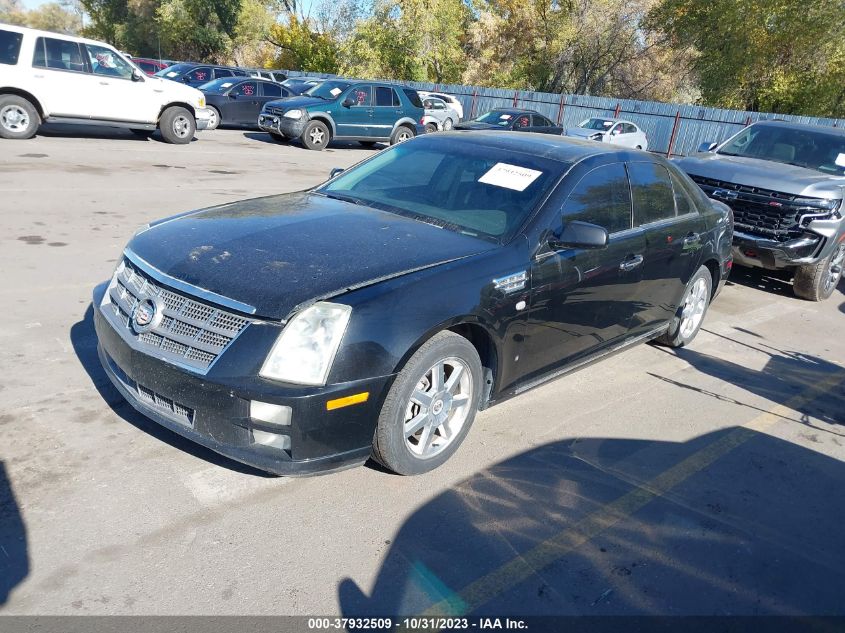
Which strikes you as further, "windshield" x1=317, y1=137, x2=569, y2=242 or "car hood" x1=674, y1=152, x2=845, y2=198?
"car hood" x1=674, y1=152, x2=845, y2=198

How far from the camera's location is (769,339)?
22.7 feet

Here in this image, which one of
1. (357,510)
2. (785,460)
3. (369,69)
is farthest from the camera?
(369,69)

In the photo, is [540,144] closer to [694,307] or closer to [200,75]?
[694,307]

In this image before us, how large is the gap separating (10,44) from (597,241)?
12757 mm

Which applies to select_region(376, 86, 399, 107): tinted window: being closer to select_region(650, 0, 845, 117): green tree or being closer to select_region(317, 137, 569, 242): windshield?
select_region(317, 137, 569, 242): windshield

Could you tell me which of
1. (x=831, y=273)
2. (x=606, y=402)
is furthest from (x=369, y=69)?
(x=606, y=402)

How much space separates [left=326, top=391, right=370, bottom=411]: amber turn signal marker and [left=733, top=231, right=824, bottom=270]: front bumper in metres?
6.18

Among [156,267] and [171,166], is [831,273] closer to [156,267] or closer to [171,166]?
[156,267]

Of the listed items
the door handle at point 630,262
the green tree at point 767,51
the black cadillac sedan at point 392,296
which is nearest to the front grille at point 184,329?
the black cadillac sedan at point 392,296

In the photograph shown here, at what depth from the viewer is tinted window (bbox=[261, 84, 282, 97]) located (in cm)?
2125

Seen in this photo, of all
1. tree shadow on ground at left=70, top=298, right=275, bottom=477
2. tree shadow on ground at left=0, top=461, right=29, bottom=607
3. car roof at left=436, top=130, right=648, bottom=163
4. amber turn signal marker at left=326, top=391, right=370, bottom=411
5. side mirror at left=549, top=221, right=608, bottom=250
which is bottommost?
tree shadow on ground at left=0, top=461, right=29, bottom=607

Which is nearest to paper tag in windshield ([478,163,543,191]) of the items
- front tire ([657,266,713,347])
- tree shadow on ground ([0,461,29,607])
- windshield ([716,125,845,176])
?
front tire ([657,266,713,347])

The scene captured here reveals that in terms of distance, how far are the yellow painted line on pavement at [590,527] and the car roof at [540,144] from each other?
2041 mm

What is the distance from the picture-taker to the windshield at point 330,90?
18828 mm
